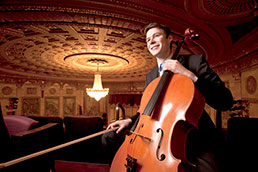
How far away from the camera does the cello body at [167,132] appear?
0.77m

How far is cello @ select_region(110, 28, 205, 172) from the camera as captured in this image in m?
0.77

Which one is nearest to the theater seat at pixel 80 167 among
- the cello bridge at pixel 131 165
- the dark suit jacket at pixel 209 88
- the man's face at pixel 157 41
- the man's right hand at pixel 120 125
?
the man's right hand at pixel 120 125

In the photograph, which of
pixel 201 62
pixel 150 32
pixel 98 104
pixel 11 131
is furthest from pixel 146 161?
pixel 98 104

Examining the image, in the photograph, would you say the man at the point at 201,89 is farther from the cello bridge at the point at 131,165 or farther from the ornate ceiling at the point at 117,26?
the ornate ceiling at the point at 117,26

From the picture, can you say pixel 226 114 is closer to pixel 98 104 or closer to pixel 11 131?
pixel 11 131

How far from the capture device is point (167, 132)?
83 cm

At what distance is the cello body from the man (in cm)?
11

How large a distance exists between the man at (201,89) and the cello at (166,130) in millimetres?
104

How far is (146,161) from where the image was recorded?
81 centimetres

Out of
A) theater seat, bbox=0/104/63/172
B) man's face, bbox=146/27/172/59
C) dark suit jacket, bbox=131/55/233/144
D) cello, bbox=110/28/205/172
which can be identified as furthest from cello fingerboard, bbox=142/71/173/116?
theater seat, bbox=0/104/63/172

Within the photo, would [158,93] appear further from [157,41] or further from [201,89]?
[157,41]

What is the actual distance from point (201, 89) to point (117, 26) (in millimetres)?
2091

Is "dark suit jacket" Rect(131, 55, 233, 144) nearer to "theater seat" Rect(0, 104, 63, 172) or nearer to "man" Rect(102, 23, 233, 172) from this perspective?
"man" Rect(102, 23, 233, 172)

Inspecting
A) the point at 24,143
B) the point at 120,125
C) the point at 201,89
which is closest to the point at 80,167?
the point at 24,143
